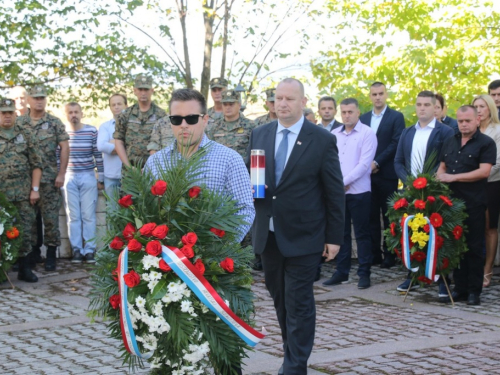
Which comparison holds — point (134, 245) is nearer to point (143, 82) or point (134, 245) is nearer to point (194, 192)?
point (194, 192)

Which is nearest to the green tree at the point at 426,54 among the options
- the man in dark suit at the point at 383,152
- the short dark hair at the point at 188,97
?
the man in dark suit at the point at 383,152

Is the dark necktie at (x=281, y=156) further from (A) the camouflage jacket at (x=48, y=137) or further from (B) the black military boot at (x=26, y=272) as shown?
(A) the camouflage jacket at (x=48, y=137)

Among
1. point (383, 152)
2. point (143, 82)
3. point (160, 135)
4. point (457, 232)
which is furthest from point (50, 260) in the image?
point (457, 232)

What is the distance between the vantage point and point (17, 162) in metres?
10.9

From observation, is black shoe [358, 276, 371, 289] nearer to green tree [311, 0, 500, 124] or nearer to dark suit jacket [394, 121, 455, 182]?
dark suit jacket [394, 121, 455, 182]

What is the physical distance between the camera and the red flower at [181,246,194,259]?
177 inches

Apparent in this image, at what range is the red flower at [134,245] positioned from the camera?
178 inches

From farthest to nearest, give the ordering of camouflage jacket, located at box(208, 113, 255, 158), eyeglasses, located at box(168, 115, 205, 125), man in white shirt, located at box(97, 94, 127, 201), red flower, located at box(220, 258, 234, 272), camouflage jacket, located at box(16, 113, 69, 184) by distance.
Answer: man in white shirt, located at box(97, 94, 127, 201) < camouflage jacket, located at box(16, 113, 69, 184) < camouflage jacket, located at box(208, 113, 255, 158) < eyeglasses, located at box(168, 115, 205, 125) < red flower, located at box(220, 258, 234, 272)

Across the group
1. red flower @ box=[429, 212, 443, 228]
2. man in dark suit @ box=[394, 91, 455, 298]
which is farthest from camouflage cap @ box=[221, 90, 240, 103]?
red flower @ box=[429, 212, 443, 228]

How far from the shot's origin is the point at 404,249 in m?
9.05

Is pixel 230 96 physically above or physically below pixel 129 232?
above

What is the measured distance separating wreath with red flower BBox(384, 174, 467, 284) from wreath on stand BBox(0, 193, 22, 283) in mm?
4898

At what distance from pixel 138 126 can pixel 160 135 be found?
2.71 feet

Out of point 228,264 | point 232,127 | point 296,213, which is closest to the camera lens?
point 228,264
